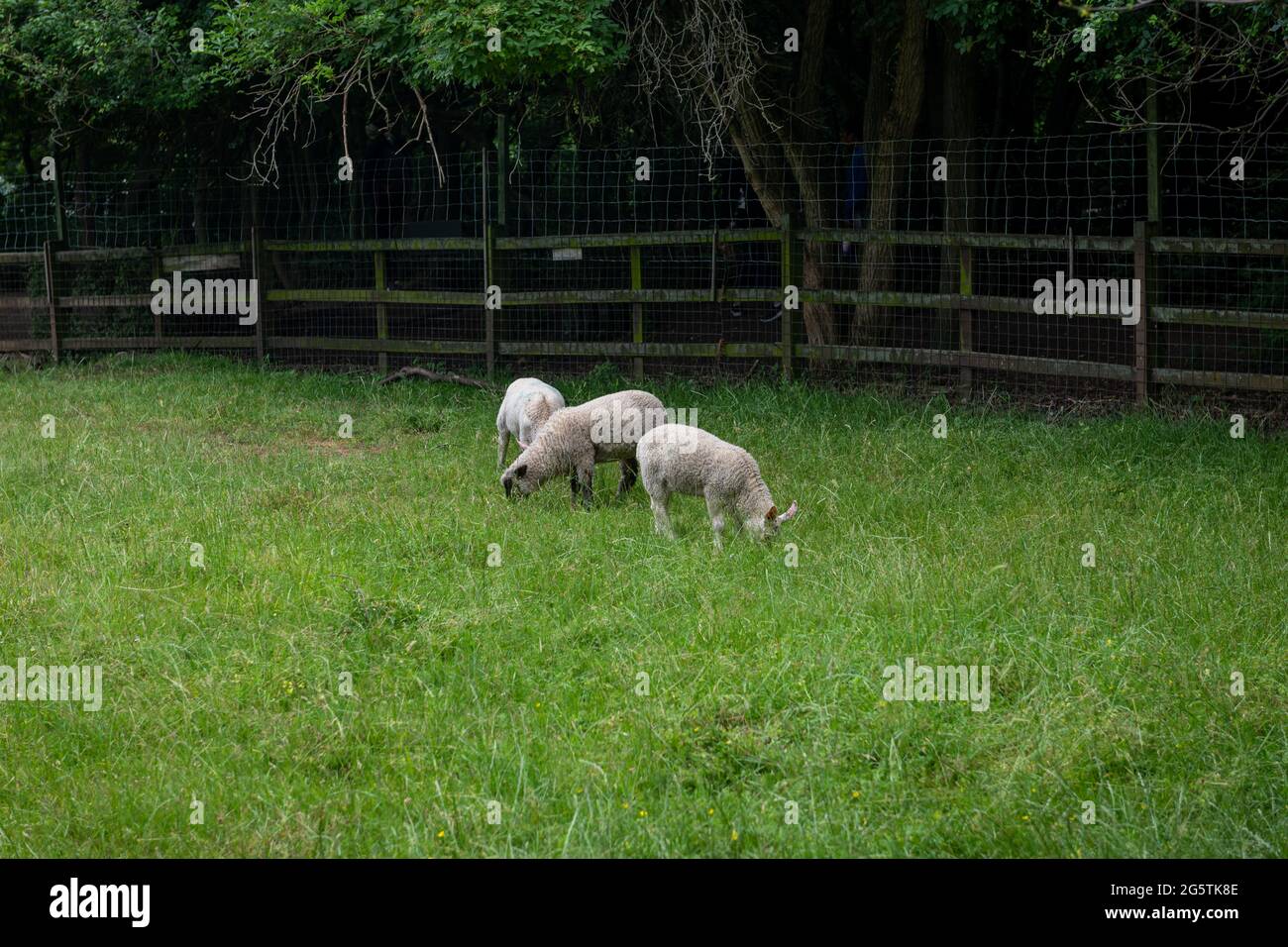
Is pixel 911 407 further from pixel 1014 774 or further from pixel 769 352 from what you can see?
pixel 1014 774

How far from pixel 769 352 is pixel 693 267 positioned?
3568 millimetres

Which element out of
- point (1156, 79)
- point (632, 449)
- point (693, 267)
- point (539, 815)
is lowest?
point (539, 815)

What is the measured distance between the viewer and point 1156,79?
11.5m

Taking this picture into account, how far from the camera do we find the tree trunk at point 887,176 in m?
13.8

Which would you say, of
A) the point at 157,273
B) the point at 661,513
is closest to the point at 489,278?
the point at 157,273

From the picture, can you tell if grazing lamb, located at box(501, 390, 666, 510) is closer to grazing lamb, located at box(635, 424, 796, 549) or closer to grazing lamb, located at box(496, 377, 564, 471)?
grazing lamb, located at box(496, 377, 564, 471)

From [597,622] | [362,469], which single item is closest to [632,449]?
[362,469]

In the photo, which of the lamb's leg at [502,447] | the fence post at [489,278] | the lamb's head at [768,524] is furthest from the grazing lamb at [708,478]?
the fence post at [489,278]

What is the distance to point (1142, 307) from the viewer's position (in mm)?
11734

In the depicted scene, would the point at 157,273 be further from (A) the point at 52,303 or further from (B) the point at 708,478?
(B) the point at 708,478

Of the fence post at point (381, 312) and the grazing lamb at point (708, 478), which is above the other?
the fence post at point (381, 312)

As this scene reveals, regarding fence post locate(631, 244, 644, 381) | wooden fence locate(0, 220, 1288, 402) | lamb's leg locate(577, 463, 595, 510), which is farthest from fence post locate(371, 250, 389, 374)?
lamb's leg locate(577, 463, 595, 510)

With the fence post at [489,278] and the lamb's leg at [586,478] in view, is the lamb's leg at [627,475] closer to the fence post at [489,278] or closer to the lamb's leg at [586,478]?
the lamb's leg at [586,478]

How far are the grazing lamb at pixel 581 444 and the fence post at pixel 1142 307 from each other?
4578 millimetres
